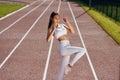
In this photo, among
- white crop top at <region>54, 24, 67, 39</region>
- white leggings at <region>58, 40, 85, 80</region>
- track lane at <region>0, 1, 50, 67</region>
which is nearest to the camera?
white leggings at <region>58, 40, 85, 80</region>

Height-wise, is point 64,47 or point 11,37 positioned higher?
point 64,47

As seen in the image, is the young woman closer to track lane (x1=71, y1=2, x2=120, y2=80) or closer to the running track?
the running track

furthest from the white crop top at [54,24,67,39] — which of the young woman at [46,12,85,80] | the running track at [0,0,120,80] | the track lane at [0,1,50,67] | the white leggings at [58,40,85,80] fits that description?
the track lane at [0,1,50,67]

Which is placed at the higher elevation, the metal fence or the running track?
the running track

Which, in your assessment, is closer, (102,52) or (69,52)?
(69,52)

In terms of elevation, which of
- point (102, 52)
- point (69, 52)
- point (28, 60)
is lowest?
point (102, 52)

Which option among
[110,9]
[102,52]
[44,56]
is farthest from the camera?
[110,9]

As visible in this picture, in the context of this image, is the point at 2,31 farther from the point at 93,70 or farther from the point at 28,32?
the point at 93,70

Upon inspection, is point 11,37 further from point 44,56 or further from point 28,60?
point 28,60

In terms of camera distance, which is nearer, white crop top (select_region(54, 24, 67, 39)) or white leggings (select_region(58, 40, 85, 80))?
white leggings (select_region(58, 40, 85, 80))

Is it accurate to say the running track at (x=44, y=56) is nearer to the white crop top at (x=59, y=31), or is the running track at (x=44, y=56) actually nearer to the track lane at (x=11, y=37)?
the track lane at (x=11, y=37)

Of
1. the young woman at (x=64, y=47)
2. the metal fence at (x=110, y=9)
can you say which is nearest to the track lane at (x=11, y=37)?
the young woman at (x=64, y=47)

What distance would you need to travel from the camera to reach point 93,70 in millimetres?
12477

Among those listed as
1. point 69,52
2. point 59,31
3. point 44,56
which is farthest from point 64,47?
point 44,56
